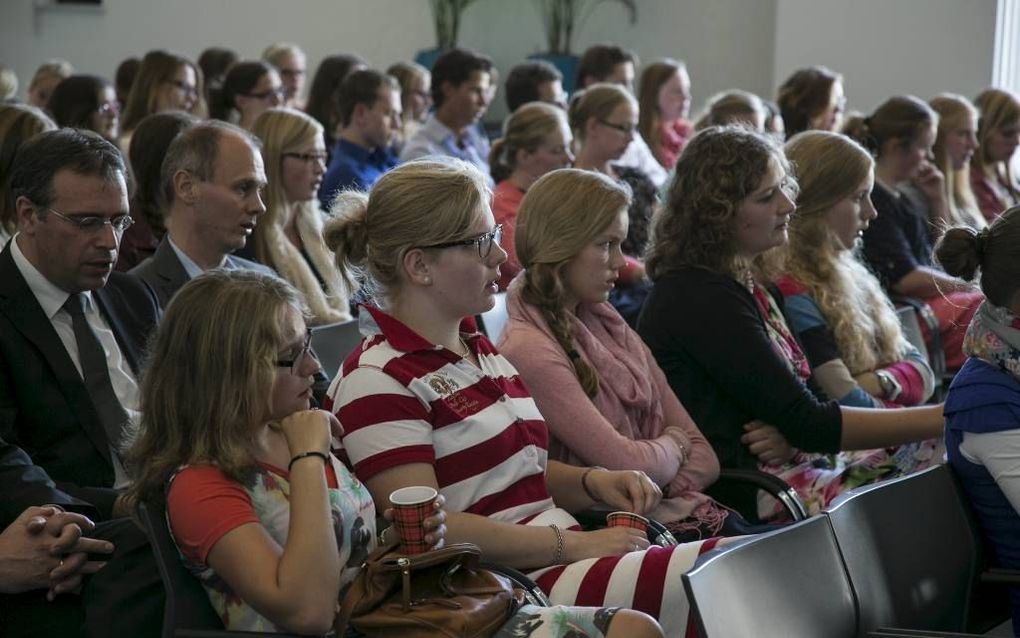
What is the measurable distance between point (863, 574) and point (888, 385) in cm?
137

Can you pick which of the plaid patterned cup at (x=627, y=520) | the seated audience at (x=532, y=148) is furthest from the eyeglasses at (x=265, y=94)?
the plaid patterned cup at (x=627, y=520)

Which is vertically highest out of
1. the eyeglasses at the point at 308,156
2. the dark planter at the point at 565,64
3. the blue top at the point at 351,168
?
the eyeglasses at the point at 308,156

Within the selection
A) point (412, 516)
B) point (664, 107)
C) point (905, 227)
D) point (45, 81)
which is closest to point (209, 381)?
point (412, 516)

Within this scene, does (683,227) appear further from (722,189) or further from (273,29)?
(273,29)

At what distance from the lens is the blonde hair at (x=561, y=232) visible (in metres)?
2.57

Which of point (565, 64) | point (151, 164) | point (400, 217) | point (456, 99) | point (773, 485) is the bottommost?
point (565, 64)

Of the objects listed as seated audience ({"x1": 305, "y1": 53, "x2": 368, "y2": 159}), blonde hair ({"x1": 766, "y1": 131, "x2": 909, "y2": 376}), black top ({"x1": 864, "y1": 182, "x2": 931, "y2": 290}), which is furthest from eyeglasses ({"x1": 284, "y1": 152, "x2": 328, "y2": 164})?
seated audience ({"x1": 305, "y1": 53, "x2": 368, "y2": 159})

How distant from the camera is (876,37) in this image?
827 centimetres

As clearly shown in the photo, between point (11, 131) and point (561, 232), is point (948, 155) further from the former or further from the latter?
point (11, 131)

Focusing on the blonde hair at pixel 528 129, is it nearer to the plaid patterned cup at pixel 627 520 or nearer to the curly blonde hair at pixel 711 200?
the curly blonde hair at pixel 711 200

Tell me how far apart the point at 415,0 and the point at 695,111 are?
2396mm

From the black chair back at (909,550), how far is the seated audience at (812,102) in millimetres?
4073

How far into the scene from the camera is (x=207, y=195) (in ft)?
9.80

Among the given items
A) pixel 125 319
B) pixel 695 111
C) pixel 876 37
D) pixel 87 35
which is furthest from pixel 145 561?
pixel 87 35
